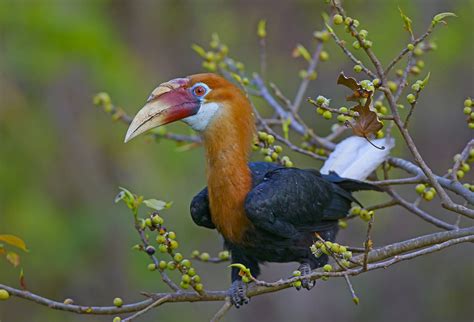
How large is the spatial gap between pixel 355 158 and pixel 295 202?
16.3 inches

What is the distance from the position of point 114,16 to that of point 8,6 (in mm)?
1533

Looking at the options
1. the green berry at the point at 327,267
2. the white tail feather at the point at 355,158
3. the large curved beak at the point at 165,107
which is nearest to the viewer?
the green berry at the point at 327,267

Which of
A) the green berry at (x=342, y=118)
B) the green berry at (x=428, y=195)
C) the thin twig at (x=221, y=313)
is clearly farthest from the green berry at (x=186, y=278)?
the green berry at (x=428, y=195)

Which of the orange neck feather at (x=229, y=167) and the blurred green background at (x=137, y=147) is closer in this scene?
the orange neck feather at (x=229, y=167)

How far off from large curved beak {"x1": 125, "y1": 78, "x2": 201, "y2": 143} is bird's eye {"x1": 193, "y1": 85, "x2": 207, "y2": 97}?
0.03 m

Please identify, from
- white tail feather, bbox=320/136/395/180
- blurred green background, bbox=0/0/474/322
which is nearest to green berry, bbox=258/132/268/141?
white tail feather, bbox=320/136/395/180

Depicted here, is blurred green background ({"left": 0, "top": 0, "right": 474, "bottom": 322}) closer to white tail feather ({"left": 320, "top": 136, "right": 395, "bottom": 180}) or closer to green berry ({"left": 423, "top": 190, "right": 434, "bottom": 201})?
white tail feather ({"left": 320, "top": 136, "right": 395, "bottom": 180})

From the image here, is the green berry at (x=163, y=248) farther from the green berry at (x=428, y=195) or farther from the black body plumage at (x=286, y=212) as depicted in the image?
the green berry at (x=428, y=195)

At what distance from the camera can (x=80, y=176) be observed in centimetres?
689

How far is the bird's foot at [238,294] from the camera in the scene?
3258mm

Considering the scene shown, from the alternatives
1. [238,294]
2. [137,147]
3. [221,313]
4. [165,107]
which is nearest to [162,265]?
[221,313]

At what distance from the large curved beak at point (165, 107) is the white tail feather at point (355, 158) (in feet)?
2.42

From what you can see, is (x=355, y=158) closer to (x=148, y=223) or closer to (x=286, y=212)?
(x=286, y=212)

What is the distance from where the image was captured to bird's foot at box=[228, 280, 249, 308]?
10.7 ft
